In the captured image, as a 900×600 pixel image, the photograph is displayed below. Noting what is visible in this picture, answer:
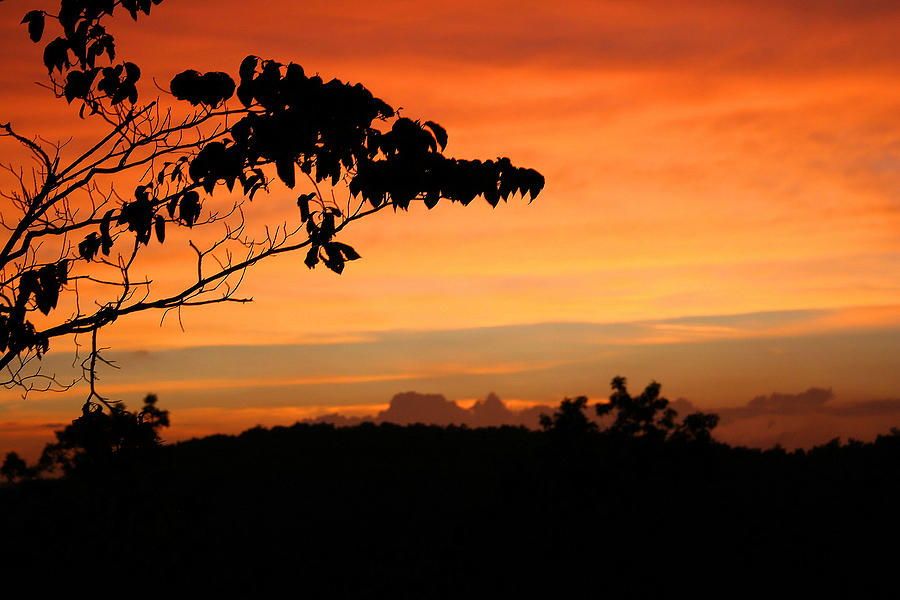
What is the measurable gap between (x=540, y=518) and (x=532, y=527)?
3.42 feet

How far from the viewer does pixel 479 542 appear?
45469mm

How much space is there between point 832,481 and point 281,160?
5108 centimetres

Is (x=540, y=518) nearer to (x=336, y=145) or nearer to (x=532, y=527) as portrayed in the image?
(x=532, y=527)

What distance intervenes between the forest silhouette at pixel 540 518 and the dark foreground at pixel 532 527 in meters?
0.10

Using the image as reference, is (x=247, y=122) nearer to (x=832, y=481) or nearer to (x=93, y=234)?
(x=93, y=234)

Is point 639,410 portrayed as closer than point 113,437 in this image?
No

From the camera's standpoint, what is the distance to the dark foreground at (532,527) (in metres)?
37.7

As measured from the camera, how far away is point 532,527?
135 ft

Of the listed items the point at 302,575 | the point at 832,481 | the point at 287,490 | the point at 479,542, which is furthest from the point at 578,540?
the point at 287,490

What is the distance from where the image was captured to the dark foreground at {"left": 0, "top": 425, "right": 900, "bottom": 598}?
124 ft

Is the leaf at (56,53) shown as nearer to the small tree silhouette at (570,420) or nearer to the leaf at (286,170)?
the leaf at (286,170)

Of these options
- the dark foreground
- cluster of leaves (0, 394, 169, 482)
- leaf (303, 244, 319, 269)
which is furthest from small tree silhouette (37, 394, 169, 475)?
the dark foreground

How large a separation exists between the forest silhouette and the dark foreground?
10 cm

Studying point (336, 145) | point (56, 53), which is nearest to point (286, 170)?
point (336, 145)
